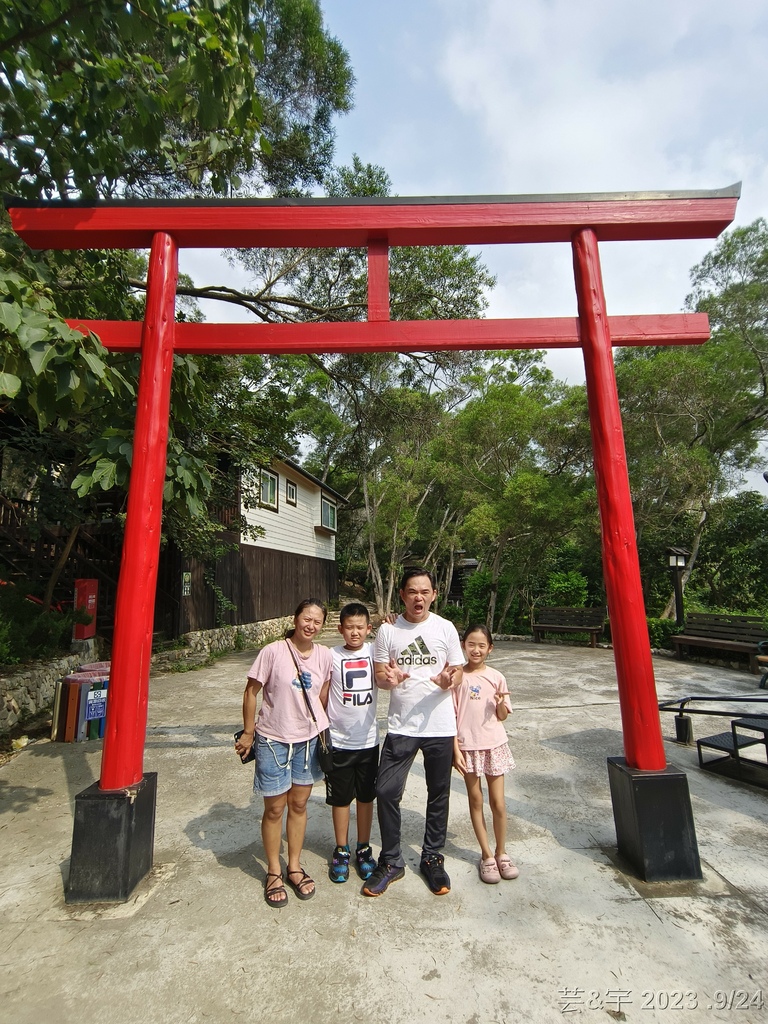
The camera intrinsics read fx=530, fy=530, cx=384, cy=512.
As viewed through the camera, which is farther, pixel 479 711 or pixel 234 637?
pixel 234 637

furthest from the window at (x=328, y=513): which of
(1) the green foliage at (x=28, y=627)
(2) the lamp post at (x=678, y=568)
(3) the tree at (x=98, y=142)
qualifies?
(3) the tree at (x=98, y=142)

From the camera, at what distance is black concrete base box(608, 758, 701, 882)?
2.89m

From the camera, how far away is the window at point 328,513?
2162cm

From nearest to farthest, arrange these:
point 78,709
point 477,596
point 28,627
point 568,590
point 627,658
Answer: point 627,658, point 78,709, point 28,627, point 568,590, point 477,596

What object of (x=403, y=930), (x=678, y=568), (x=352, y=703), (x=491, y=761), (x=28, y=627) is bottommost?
(x=403, y=930)

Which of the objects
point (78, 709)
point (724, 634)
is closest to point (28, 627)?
point (78, 709)

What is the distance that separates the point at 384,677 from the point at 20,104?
459 centimetres

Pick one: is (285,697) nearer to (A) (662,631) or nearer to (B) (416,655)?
(B) (416,655)

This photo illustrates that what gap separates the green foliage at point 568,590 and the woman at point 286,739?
46.5ft

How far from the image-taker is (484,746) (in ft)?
9.73

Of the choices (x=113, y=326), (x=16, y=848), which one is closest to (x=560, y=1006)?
(x=16, y=848)

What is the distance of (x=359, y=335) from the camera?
3693mm

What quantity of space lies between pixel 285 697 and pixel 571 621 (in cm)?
1176

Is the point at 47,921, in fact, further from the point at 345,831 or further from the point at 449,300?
the point at 449,300
